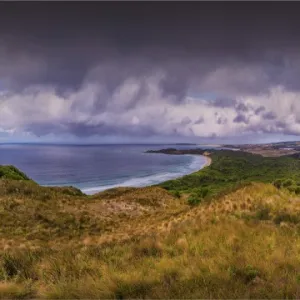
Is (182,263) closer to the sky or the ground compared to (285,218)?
closer to the sky

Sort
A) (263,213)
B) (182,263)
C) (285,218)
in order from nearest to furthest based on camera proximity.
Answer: (182,263)
(285,218)
(263,213)

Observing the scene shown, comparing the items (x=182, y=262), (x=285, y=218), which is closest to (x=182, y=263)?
(x=182, y=262)

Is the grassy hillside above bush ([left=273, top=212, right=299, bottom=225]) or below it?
above

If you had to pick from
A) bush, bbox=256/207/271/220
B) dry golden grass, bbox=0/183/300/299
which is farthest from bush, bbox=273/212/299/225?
bush, bbox=256/207/271/220

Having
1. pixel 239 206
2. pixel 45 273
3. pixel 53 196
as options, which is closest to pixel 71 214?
pixel 53 196

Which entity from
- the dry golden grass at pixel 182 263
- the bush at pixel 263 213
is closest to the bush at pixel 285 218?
the dry golden grass at pixel 182 263

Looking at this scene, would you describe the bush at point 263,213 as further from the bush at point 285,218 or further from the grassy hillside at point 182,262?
the bush at point 285,218

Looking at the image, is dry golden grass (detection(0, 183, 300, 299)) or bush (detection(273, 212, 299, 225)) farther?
bush (detection(273, 212, 299, 225))

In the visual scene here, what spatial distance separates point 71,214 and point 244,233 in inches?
443

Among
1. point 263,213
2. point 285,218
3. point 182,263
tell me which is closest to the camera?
point 182,263

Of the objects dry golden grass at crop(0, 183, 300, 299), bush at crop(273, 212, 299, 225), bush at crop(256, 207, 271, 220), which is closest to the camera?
dry golden grass at crop(0, 183, 300, 299)

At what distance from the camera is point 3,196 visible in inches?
723

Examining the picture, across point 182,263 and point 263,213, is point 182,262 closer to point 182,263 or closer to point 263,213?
point 182,263

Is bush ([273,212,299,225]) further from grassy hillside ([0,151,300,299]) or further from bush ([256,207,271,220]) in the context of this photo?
bush ([256,207,271,220])
